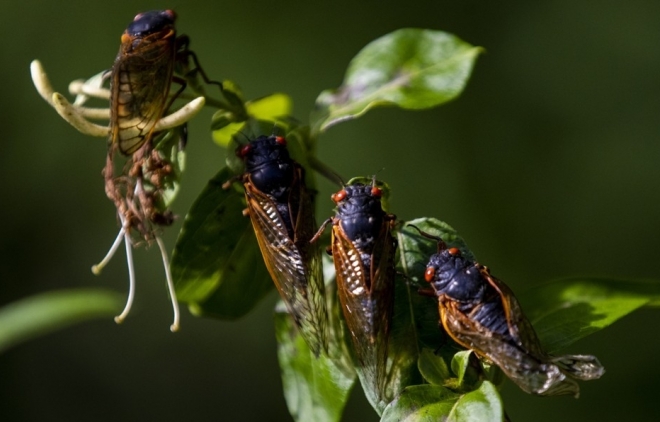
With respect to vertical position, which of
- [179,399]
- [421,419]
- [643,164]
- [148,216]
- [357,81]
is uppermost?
[357,81]

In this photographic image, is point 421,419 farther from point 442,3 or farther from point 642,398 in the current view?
point 442,3

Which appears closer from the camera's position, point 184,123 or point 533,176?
point 184,123

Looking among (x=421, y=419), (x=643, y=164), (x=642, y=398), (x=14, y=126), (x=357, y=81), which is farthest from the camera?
(x=14, y=126)

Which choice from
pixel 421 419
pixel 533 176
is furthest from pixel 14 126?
pixel 421 419

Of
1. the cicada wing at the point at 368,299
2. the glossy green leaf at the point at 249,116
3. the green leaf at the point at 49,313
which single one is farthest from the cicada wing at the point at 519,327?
the green leaf at the point at 49,313

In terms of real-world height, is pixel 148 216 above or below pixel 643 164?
above

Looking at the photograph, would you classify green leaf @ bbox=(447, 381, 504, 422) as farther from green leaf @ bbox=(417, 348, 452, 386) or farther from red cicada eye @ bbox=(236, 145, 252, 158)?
red cicada eye @ bbox=(236, 145, 252, 158)

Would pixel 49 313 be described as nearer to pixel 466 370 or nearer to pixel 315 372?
pixel 315 372

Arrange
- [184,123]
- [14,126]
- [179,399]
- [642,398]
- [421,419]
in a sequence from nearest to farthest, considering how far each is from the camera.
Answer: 1. [421,419]
2. [184,123]
3. [642,398]
4. [14,126]
5. [179,399]
